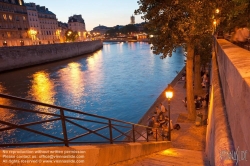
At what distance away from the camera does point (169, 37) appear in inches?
488

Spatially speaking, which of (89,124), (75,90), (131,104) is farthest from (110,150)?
(75,90)

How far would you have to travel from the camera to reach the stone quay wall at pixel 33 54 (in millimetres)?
46281

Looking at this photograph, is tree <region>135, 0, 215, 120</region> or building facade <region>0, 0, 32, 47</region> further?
building facade <region>0, 0, 32, 47</region>

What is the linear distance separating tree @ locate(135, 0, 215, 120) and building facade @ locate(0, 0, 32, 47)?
64339 millimetres

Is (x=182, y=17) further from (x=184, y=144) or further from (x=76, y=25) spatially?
(x=76, y=25)

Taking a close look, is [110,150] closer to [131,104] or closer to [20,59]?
[131,104]

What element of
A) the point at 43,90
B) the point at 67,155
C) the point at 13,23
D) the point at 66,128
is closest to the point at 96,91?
the point at 43,90

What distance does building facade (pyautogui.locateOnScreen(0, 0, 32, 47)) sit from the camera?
63.3 m

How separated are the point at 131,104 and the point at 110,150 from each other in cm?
1914

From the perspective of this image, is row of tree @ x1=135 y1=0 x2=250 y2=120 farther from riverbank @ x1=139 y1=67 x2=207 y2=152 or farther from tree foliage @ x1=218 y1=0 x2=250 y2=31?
riverbank @ x1=139 y1=67 x2=207 y2=152

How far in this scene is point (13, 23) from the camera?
2670 inches

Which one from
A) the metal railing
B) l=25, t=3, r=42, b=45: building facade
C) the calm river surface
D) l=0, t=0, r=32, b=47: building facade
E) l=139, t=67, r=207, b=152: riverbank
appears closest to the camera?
the metal railing

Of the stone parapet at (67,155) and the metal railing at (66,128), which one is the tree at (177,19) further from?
the stone parapet at (67,155)

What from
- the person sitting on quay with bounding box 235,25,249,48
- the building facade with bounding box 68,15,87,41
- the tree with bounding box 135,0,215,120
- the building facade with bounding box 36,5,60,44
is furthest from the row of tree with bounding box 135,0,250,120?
the building facade with bounding box 68,15,87,41
